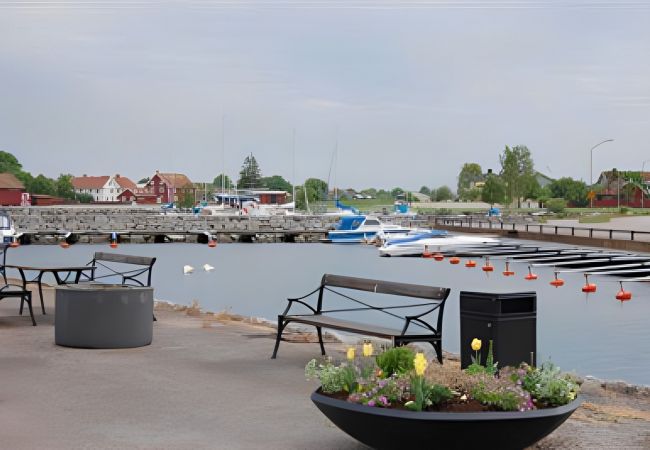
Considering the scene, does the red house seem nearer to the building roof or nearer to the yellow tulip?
the building roof

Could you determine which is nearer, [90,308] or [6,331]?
[90,308]

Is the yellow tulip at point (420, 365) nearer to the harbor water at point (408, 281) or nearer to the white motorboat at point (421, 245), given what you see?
the harbor water at point (408, 281)

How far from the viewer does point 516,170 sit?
6732 inches

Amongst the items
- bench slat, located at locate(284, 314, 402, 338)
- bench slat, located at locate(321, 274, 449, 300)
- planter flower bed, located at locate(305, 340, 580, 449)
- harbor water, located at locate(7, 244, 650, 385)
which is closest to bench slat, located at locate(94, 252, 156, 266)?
bench slat, located at locate(284, 314, 402, 338)

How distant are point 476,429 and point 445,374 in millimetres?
942

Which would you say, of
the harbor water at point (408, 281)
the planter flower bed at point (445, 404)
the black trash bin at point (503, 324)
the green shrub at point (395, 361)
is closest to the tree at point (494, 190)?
the harbor water at point (408, 281)

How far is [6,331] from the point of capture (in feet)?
44.1

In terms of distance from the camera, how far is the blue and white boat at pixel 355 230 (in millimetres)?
87125

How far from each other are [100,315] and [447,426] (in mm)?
6555

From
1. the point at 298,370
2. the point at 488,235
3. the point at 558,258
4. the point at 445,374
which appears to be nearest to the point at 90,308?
the point at 298,370

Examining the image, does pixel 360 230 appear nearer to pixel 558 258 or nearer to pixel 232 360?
pixel 558 258

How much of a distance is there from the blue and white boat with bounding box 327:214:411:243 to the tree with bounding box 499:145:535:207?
275ft

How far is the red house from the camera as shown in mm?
170000

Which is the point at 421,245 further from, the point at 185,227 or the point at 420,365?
the point at 420,365
